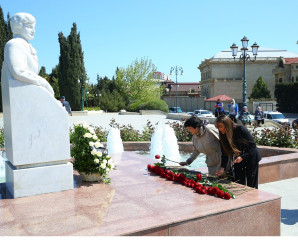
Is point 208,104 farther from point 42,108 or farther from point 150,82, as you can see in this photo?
point 42,108

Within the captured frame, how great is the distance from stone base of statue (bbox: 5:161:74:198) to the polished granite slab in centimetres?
11

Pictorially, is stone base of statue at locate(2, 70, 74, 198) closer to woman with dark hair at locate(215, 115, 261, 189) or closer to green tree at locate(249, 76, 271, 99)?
woman with dark hair at locate(215, 115, 261, 189)

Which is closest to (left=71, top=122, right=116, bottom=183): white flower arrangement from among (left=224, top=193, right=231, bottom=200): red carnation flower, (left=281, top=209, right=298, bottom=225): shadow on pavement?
(left=224, top=193, right=231, bottom=200): red carnation flower

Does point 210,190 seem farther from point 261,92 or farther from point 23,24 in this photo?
point 261,92

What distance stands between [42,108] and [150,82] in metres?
45.5

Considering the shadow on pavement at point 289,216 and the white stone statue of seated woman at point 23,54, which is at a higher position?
the white stone statue of seated woman at point 23,54

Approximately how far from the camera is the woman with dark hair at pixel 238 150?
4160 mm

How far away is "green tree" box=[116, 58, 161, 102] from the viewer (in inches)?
1898

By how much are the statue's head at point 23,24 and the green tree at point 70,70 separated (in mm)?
34686

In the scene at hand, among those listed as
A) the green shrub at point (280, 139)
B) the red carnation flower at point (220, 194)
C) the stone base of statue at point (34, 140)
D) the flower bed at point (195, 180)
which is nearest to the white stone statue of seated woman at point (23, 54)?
the stone base of statue at point (34, 140)

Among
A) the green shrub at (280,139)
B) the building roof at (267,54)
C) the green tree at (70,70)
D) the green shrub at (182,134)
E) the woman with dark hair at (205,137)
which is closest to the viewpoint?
the woman with dark hair at (205,137)

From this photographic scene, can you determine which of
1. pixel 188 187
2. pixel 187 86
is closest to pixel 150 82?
pixel 188 187

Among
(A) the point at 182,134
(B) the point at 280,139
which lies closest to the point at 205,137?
(B) the point at 280,139

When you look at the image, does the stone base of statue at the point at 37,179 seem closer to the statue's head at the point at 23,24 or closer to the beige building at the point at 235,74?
the statue's head at the point at 23,24
